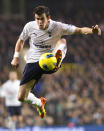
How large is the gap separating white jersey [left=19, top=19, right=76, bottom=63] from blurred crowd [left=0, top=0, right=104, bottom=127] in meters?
6.06

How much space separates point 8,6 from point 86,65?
595 cm

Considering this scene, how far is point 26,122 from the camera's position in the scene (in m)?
16.4

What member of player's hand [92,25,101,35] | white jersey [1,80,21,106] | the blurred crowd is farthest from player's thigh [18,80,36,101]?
the blurred crowd

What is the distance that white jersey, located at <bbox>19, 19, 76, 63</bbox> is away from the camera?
8.80m

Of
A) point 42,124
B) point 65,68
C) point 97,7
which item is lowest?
point 42,124

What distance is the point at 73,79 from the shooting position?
62.0 feet

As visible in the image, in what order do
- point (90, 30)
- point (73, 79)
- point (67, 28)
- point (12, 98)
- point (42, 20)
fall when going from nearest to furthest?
point (90, 30), point (42, 20), point (67, 28), point (12, 98), point (73, 79)

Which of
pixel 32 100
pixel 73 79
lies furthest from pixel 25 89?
pixel 73 79

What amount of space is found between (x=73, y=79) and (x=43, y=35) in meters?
10.2

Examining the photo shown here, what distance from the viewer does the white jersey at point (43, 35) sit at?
880cm

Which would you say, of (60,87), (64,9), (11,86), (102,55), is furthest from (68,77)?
(64,9)

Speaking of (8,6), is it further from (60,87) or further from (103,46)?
(60,87)

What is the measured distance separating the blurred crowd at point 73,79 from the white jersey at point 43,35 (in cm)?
606

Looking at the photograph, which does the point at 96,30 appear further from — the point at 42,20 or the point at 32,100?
the point at 32,100
